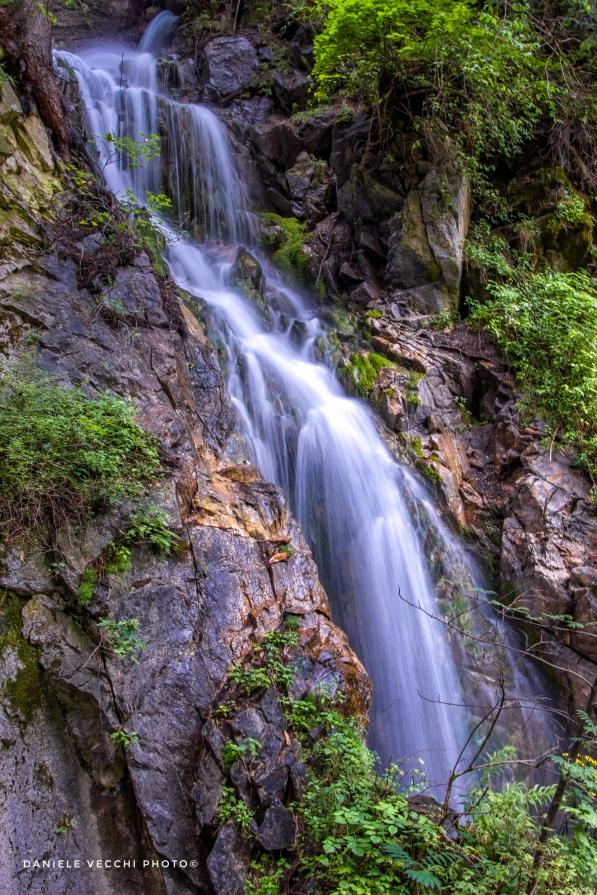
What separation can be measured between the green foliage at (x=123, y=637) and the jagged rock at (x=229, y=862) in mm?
1165

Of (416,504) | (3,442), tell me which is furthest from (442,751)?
(3,442)

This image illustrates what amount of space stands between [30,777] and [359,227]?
32.3ft

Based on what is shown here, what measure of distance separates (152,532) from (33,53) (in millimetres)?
5909

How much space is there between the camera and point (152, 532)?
421 centimetres

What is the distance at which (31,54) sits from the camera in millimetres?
6363

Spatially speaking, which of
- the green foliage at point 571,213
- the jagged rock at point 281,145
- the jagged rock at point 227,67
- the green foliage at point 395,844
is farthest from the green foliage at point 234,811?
the jagged rock at point 227,67

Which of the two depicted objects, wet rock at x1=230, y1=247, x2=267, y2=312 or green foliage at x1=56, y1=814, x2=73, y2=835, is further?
wet rock at x1=230, y1=247, x2=267, y2=312

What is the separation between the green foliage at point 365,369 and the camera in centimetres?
841

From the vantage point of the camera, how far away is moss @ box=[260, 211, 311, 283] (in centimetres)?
1059

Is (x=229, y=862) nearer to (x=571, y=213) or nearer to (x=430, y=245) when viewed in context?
(x=430, y=245)

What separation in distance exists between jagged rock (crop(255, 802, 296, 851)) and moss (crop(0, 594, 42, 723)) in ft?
4.97

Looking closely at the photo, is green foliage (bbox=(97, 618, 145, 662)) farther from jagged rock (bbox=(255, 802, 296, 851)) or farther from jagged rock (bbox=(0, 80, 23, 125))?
jagged rock (bbox=(0, 80, 23, 125))

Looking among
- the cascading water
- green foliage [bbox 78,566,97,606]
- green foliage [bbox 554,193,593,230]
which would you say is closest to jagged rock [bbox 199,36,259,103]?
the cascading water

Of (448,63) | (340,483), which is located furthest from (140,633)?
(448,63)
